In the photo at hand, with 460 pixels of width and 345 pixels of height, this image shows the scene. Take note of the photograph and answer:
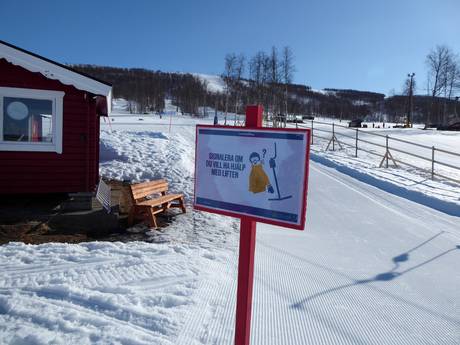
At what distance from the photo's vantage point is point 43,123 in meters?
7.93

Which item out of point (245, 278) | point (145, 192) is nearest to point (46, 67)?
point (145, 192)

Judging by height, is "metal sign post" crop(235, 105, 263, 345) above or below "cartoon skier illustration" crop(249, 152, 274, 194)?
below

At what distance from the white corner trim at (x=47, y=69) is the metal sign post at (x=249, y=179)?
19.0 ft

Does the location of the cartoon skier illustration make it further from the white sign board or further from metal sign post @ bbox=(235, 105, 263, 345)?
metal sign post @ bbox=(235, 105, 263, 345)

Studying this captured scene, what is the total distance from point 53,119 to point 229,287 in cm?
558

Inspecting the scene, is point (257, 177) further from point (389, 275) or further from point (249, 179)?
point (389, 275)

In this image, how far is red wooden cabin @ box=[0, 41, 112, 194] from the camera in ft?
24.7

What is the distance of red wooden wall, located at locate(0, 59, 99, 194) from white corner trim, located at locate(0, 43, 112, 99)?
204mm

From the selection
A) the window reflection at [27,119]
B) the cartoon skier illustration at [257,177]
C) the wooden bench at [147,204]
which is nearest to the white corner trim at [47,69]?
the window reflection at [27,119]

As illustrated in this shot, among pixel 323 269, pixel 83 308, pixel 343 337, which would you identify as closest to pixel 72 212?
pixel 83 308

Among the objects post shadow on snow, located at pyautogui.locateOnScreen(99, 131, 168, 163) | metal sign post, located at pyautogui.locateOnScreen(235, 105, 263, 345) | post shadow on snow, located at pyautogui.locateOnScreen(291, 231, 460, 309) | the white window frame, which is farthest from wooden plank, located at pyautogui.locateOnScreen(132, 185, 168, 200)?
post shadow on snow, located at pyautogui.locateOnScreen(99, 131, 168, 163)

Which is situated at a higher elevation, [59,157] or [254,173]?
[254,173]

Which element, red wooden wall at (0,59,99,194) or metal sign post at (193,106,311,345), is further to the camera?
red wooden wall at (0,59,99,194)

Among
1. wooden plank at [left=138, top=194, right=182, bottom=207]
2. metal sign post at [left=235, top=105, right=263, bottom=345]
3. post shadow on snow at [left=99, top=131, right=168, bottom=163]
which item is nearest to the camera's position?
metal sign post at [left=235, top=105, right=263, bottom=345]
